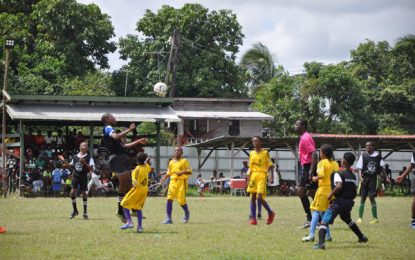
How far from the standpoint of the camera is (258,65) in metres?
66.4

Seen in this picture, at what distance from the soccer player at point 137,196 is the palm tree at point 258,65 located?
50.6m

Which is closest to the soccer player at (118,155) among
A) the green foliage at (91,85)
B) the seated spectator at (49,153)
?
the seated spectator at (49,153)

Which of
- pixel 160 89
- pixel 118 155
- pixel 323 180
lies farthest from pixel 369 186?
pixel 160 89

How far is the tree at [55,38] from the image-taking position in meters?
52.1

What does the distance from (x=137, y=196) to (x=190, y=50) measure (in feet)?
139

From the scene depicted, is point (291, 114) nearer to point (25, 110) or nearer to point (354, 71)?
point (354, 71)

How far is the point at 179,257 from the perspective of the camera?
11375 millimetres

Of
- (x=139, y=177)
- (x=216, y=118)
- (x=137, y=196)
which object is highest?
(x=216, y=118)

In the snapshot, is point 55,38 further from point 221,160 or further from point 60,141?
point 60,141

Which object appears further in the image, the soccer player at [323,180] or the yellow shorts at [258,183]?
the yellow shorts at [258,183]

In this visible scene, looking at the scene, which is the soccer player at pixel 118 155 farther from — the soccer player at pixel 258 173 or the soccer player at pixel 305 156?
the soccer player at pixel 305 156

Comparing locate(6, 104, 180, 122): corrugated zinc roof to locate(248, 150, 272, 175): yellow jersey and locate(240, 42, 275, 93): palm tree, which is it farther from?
locate(240, 42, 275, 93): palm tree

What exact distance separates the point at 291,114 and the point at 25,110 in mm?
24985

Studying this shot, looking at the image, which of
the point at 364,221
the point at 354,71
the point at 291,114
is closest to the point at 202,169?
the point at 291,114
